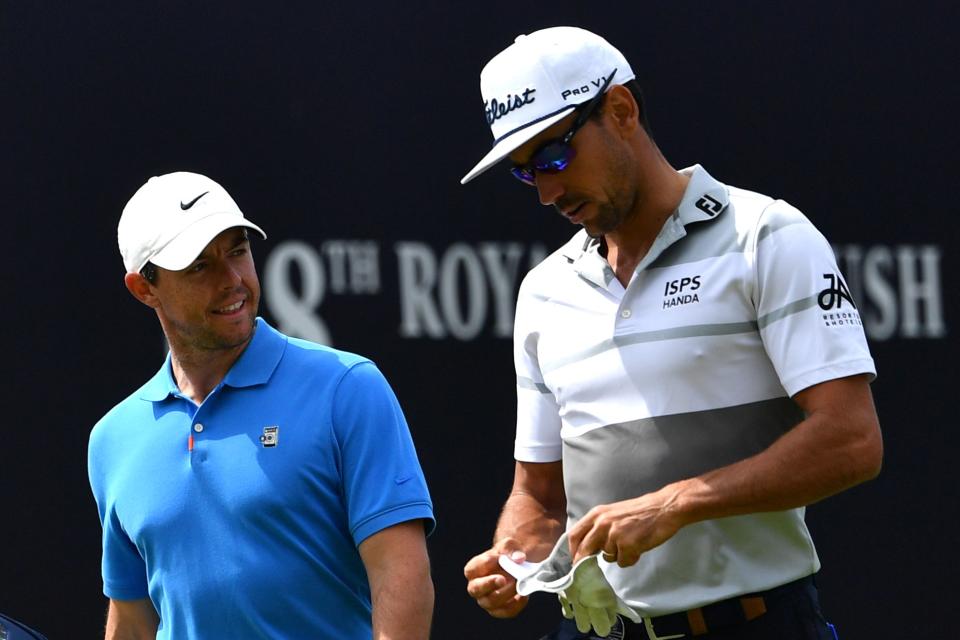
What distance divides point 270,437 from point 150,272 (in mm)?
366

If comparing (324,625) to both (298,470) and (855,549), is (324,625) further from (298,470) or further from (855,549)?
(855,549)

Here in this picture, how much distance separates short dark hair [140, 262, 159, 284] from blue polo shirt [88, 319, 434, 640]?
203mm

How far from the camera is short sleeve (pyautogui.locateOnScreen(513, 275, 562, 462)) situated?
2.73 m

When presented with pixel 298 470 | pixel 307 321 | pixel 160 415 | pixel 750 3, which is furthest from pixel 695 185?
pixel 750 3

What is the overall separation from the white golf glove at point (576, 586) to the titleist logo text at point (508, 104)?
651mm

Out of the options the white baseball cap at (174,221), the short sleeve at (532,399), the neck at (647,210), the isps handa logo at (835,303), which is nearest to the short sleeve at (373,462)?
the short sleeve at (532,399)

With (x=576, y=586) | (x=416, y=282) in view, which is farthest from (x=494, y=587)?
(x=416, y=282)

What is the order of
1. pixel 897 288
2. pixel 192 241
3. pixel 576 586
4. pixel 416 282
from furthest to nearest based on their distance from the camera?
pixel 897 288
pixel 416 282
pixel 192 241
pixel 576 586

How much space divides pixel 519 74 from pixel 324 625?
0.90m

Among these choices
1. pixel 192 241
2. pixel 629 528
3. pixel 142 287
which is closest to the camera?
pixel 629 528

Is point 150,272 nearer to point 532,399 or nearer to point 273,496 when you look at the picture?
point 273,496

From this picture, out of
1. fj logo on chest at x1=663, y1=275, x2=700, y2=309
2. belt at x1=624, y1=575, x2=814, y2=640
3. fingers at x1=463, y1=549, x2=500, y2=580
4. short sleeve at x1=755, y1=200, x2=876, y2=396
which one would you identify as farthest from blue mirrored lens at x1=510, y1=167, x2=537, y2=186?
belt at x1=624, y1=575, x2=814, y2=640

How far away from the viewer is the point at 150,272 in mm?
2768

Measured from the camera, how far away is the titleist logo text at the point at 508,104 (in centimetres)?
255
